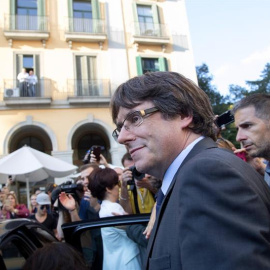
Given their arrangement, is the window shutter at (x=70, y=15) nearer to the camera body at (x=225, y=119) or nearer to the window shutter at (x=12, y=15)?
the window shutter at (x=12, y=15)

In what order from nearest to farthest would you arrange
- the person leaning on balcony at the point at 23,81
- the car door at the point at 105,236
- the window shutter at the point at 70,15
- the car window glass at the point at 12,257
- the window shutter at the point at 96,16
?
1. the car window glass at the point at 12,257
2. the car door at the point at 105,236
3. the person leaning on balcony at the point at 23,81
4. the window shutter at the point at 70,15
5. the window shutter at the point at 96,16

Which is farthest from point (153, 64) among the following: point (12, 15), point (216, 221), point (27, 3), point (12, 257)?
point (216, 221)

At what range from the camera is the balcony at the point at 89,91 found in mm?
14859

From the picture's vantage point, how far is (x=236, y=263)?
32.3 inches

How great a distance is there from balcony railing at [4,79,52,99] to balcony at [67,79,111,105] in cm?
114

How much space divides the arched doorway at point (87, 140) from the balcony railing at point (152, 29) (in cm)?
616

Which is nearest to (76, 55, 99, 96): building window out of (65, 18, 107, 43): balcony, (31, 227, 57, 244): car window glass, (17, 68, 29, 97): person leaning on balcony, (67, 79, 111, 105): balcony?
(67, 79, 111, 105): balcony

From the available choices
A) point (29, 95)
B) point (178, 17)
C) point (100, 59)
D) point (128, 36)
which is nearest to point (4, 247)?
point (29, 95)

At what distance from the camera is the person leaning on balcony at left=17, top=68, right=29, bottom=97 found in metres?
14.1

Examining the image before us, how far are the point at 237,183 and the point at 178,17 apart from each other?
60.4 feet

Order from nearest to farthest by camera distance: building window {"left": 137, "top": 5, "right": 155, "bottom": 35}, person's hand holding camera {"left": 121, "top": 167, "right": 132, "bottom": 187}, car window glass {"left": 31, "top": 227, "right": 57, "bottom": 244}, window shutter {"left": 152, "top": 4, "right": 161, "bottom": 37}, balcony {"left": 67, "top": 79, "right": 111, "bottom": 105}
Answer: car window glass {"left": 31, "top": 227, "right": 57, "bottom": 244}, person's hand holding camera {"left": 121, "top": 167, "right": 132, "bottom": 187}, balcony {"left": 67, "top": 79, "right": 111, "bottom": 105}, building window {"left": 137, "top": 5, "right": 155, "bottom": 35}, window shutter {"left": 152, "top": 4, "right": 161, "bottom": 37}

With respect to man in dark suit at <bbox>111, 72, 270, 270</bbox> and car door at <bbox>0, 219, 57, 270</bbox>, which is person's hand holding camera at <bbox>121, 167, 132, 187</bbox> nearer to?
car door at <bbox>0, 219, 57, 270</bbox>

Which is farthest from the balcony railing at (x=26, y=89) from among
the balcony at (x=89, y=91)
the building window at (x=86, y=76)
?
the building window at (x=86, y=76)

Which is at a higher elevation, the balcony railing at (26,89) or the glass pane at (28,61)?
the glass pane at (28,61)
